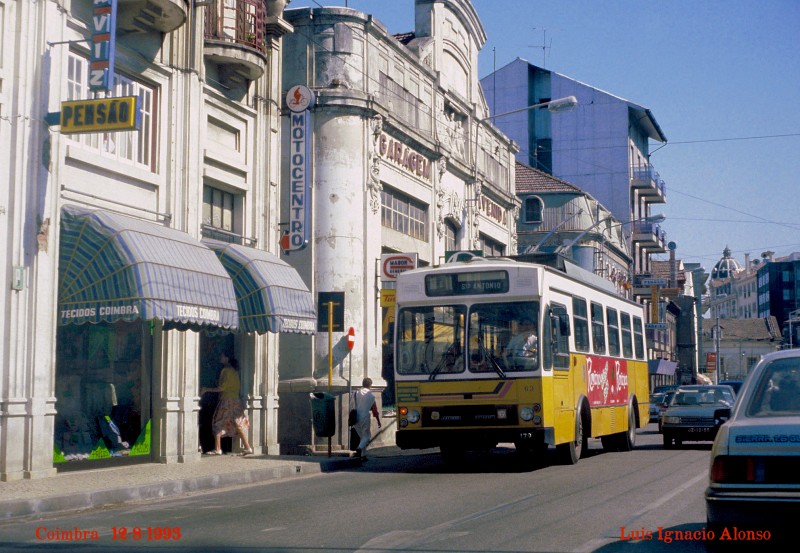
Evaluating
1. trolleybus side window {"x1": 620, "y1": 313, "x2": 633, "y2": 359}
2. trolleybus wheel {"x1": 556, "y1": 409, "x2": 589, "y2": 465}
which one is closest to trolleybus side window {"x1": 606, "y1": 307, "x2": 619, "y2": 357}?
trolleybus side window {"x1": 620, "y1": 313, "x2": 633, "y2": 359}

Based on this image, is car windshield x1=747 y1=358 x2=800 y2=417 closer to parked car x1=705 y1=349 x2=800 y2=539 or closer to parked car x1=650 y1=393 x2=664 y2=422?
parked car x1=705 y1=349 x2=800 y2=539

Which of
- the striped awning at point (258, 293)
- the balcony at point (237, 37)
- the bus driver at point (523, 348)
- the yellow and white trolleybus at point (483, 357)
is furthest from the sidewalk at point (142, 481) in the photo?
the balcony at point (237, 37)

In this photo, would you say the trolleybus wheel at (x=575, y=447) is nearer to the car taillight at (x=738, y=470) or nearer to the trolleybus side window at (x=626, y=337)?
the trolleybus side window at (x=626, y=337)

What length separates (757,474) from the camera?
6.53m

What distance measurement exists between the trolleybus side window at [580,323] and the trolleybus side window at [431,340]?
269 centimetres

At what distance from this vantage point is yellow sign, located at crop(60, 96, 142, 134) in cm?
1395

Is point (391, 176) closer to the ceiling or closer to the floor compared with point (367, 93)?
closer to the floor

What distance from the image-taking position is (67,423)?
15773 millimetres

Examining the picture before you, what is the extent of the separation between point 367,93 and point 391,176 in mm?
2588

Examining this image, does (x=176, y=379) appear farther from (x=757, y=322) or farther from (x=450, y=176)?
(x=757, y=322)

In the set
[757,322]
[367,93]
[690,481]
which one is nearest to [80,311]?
[690,481]

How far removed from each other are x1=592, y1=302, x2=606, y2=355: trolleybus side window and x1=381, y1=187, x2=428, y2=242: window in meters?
8.31

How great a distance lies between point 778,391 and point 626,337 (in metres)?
16.0

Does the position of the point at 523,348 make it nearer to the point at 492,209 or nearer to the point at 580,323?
the point at 580,323
